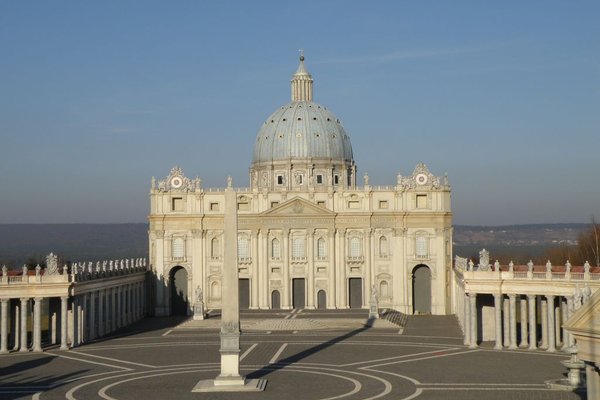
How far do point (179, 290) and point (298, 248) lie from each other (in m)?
15.5

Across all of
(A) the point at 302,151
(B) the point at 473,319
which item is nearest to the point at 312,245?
(A) the point at 302,151

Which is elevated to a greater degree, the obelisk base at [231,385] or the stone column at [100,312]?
the stone column at [100,312]

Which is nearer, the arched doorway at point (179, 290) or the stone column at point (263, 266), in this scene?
the stone column at point (263, 266)

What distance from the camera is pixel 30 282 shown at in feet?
287

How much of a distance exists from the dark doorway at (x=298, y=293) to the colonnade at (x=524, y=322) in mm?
41911

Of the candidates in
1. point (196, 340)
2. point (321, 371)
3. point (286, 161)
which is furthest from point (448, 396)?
point (286, 161)

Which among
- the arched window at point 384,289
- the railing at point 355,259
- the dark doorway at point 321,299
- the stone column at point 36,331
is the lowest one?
the stone column at point 36,331

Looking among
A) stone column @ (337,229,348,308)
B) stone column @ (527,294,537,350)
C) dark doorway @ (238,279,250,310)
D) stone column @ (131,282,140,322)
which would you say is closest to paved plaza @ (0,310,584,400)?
stone column @ (527,294,537,350)

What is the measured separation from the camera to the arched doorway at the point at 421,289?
420ft

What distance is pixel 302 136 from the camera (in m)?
150

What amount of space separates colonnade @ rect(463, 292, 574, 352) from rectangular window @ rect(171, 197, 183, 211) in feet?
165

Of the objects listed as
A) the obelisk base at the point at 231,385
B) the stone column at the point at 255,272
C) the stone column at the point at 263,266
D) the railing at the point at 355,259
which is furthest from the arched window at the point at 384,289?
the obelisk base at the point at 231,385

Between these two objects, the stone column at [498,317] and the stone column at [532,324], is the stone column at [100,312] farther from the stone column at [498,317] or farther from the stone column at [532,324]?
the stone column at [532,324]

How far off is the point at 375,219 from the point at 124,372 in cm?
6083
